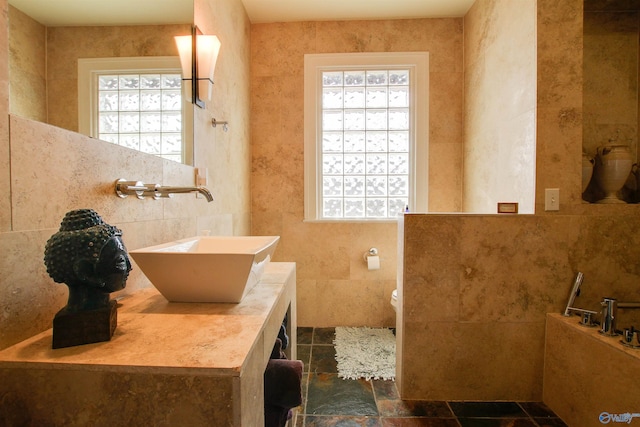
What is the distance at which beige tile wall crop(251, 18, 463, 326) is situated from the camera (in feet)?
8.41

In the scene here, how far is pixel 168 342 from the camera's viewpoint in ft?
2.14

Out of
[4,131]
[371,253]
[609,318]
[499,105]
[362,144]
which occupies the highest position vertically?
[499,105]

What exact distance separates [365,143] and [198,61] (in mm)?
1621

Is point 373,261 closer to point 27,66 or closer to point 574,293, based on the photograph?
point 574,293

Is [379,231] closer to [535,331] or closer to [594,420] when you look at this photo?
[535,331]

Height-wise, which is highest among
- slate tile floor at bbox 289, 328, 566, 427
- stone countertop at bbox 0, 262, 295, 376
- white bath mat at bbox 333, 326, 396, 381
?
stone countertop at bbox 0, 262, 295, 376

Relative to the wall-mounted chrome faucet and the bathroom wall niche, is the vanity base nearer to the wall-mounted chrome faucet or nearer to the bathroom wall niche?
the wall-mounted chrome faucet

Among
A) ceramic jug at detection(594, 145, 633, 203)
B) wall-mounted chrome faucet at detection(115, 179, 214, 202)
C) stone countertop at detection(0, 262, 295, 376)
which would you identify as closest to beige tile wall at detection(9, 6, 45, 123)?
wall-mounted chrome faucet at detection(115, 179, 214, 202)

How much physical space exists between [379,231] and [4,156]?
2324 mm

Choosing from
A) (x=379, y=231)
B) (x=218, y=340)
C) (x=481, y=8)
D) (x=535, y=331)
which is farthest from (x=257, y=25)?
(x=535, y=331)

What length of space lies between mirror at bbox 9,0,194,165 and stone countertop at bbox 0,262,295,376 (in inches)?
21.5

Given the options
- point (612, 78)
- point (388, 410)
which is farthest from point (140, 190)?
point (612, 78)

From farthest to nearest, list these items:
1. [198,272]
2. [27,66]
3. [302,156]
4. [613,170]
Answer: [302,156]
[613,170]
[198,272]
[27,66]

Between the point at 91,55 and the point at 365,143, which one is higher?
the point at 365,143
